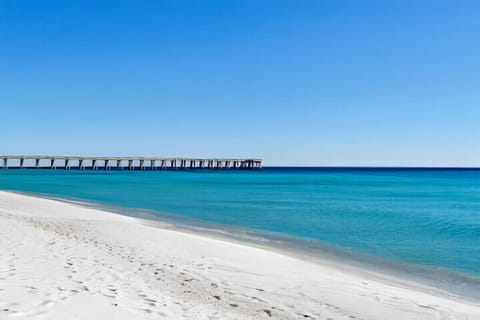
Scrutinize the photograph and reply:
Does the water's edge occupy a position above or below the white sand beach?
below

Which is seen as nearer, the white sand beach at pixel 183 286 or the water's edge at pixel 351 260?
the white sand beach at pixel 183 286

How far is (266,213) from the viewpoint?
27109 mm

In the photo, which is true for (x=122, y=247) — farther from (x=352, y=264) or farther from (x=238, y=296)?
(x=352, y=264)

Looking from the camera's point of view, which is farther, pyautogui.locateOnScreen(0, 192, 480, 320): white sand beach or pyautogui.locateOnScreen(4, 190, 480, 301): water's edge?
pyautogui.locateOnScreen(4, 190, 480, 301): water's edge

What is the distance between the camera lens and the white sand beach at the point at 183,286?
20.6ft

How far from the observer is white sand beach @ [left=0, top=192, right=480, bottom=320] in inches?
248

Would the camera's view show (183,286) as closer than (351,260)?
Yes

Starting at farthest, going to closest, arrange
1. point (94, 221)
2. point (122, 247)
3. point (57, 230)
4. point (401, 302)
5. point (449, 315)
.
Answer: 1. point (94, 221)
2. point (57, 230)
3. point (122, 247)
4. point (401, 302)
5. point (449, 315)

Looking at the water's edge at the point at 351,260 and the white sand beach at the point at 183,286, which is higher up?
the white sand beach at the point at 183,286

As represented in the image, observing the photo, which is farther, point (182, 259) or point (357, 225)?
point (357, 225)

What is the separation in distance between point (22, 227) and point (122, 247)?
420cm

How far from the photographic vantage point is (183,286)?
25.9 feet

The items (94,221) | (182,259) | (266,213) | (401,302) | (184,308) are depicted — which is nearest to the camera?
(184,308)

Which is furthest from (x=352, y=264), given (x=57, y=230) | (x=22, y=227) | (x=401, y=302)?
(x=22, y=227)
